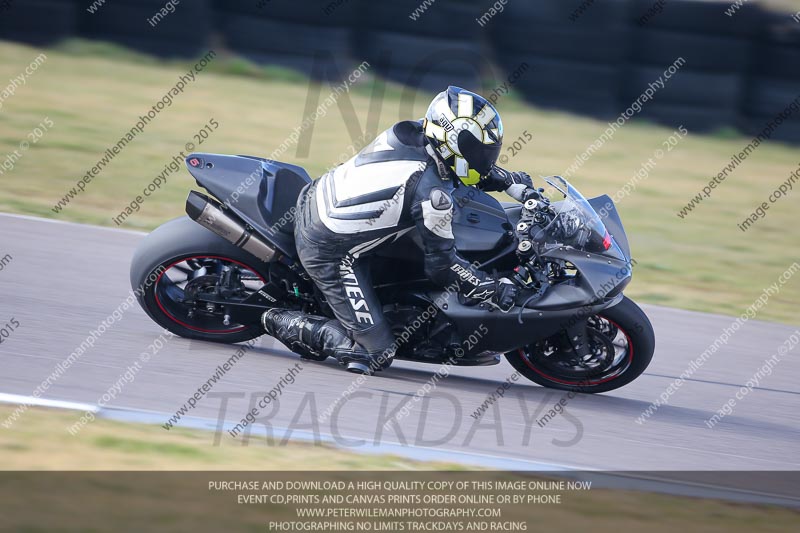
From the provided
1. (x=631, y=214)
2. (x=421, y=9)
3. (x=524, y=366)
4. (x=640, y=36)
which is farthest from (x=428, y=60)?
(x=524, y=366)

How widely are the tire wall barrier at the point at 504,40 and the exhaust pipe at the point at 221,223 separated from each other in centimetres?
854

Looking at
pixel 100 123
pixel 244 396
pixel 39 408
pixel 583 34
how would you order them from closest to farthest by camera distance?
Answer: pixel 39 408 < pixel 244 396 < pixel 100 123 < pixel 583 34

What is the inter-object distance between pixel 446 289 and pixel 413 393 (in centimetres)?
63

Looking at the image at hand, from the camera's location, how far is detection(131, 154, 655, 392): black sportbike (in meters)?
5.47

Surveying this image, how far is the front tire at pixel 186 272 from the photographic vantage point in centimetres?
578

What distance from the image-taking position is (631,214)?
36.7 ft

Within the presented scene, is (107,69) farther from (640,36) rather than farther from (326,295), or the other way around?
(326,295)

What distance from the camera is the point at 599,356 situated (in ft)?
18.9

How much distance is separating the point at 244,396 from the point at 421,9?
9.60 metres

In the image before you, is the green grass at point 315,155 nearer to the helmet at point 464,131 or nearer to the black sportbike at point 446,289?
the black sportbike at point 446,289

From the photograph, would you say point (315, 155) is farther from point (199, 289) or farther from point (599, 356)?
point (599, 356)

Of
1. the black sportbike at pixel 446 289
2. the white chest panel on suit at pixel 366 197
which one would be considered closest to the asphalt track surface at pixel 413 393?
the black sportbike at pixel 446 289

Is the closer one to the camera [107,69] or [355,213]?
[355,213]

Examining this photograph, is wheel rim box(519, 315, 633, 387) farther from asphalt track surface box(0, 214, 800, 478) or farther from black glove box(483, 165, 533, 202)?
black glove box(483, 165, 533, 202)
